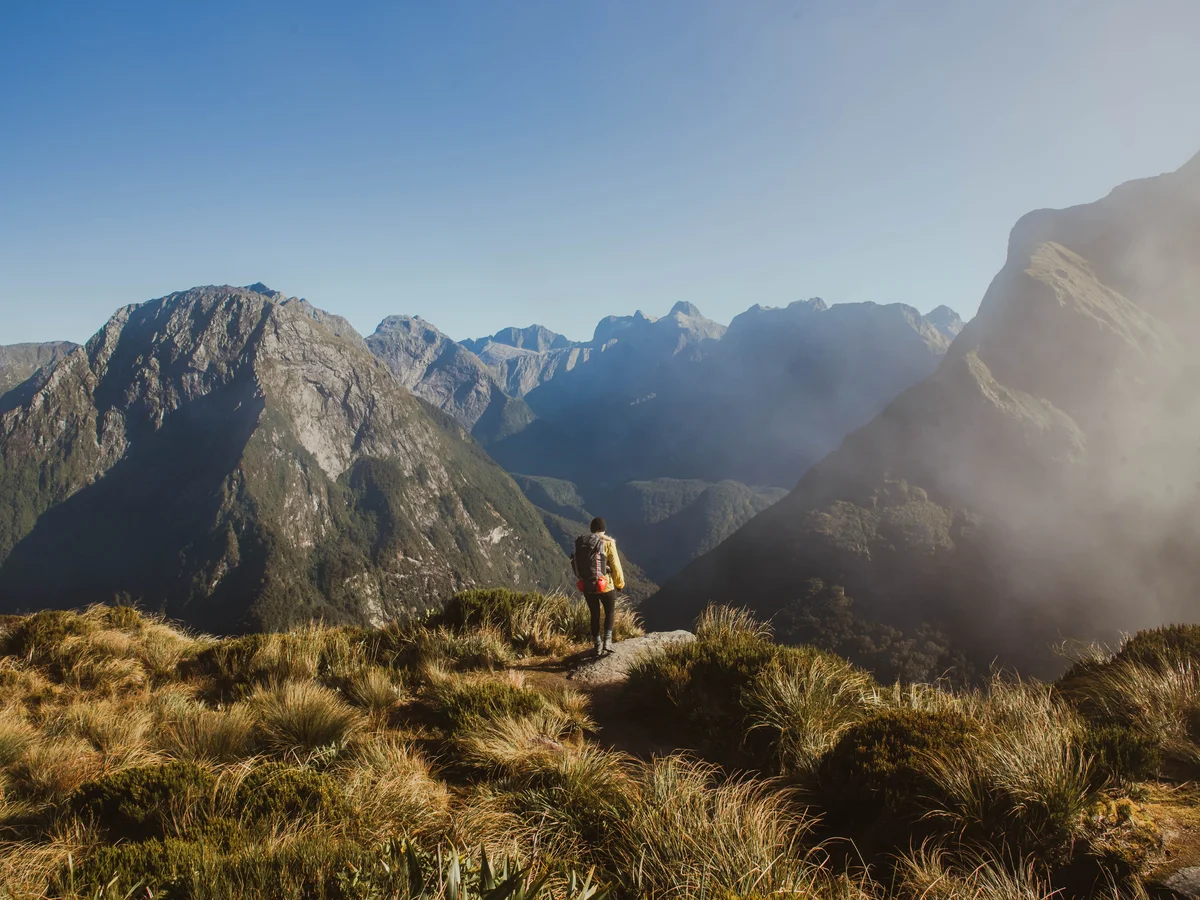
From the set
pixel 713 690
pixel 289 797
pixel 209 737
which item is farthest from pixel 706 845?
pixel 209 737

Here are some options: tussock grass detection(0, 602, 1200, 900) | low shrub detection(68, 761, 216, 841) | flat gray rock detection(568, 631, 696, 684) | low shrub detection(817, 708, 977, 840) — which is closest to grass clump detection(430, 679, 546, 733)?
tussock grass detection(0, 602, 1200, 900)

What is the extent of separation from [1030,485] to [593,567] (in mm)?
169332

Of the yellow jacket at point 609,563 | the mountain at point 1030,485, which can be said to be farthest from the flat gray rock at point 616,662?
the mountain at point 1030,485

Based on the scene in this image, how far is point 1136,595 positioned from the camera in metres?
107

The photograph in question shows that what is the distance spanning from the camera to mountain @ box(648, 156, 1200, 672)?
111 metres

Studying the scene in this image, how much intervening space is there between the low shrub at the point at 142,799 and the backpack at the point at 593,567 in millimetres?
7263

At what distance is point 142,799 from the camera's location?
562cm

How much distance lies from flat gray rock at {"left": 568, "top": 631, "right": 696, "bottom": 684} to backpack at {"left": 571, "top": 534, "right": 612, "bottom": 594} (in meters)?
1.51

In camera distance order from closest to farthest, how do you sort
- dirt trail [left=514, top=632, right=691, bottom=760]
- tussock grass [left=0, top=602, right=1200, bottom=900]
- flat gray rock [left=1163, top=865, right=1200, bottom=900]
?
1. flat gray rock [left=1163, top=865, right=1200, bottom=900]
2. tussock grass [left=0, top=602, right=1200, bottom=900]
3. dirt trail [left=514, top=632, right=691, bottom=760]

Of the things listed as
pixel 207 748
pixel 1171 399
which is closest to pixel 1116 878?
pixel 207 748

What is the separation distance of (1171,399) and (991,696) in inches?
8175

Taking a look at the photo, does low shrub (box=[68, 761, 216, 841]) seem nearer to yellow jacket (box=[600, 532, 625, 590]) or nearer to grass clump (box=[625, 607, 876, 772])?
grass clump (box=[625, 607, 876, 772])

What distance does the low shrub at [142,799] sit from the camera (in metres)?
5.43

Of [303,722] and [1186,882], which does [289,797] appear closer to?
[303,722]
